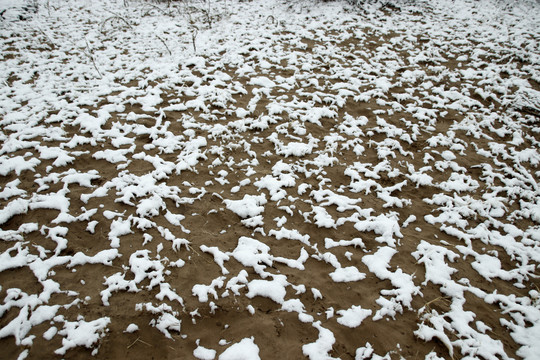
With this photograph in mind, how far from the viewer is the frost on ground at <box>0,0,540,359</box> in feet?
8.30

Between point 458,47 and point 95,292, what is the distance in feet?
32.2

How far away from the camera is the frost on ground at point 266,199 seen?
2531mm

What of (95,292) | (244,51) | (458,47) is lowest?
(95,292)

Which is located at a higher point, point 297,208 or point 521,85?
point 521,85

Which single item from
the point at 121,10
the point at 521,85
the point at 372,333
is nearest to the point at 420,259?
the point at 372,333

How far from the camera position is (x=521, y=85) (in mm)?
6117

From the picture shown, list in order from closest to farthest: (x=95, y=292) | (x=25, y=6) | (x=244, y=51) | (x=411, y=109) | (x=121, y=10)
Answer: (x=95, y=292) < (x=411, y=109) < (x=244, y=51) < (x=25, y=6) < (x=121, y=10)

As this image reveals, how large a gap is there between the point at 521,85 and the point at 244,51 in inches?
255

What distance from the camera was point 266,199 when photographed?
382 centimetres

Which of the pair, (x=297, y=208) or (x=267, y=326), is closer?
(x=267, y=326)

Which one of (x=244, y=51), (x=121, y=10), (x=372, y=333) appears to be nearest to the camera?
(x=372, y=333)

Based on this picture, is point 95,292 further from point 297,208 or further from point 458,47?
point 458,47

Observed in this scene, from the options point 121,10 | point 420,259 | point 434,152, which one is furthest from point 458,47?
point 121,10

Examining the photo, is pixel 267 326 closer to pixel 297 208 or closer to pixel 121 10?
pixel 297 208
